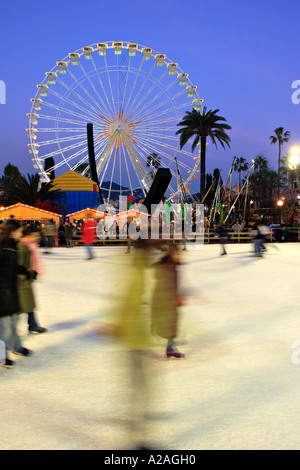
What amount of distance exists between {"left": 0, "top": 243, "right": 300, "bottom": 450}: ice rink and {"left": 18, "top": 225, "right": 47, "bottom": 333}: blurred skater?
22 cm

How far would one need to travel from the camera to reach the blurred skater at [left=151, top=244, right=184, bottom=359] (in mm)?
3445

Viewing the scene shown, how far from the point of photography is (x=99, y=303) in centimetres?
718

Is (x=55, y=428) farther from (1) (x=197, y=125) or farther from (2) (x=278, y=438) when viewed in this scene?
(1) (x=197, y=125)

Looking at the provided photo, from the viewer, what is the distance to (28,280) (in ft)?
15.9

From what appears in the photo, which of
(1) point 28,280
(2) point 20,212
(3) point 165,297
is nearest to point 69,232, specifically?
(2) point 20,212

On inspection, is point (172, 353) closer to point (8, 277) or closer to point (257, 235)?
point (8, 277)

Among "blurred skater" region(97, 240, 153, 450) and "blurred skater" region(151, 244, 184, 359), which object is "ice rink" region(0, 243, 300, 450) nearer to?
"blurred skater" region(97, 240, 153, 450)

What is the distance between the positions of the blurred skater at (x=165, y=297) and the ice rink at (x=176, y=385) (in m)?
0.34

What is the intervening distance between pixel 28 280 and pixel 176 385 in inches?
82.0

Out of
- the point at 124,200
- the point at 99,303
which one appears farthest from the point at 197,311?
the point at 124,200

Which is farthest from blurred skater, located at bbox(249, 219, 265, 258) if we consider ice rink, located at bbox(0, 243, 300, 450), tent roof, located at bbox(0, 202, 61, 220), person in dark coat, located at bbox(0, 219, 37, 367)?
tent roof, located at bbox(0, 202, 61, 220)

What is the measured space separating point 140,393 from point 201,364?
1.42 m

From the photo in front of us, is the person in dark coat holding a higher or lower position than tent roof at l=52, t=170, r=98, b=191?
lower

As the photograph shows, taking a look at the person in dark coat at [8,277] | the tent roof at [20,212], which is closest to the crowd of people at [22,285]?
the person in dark coat at [8,277]
